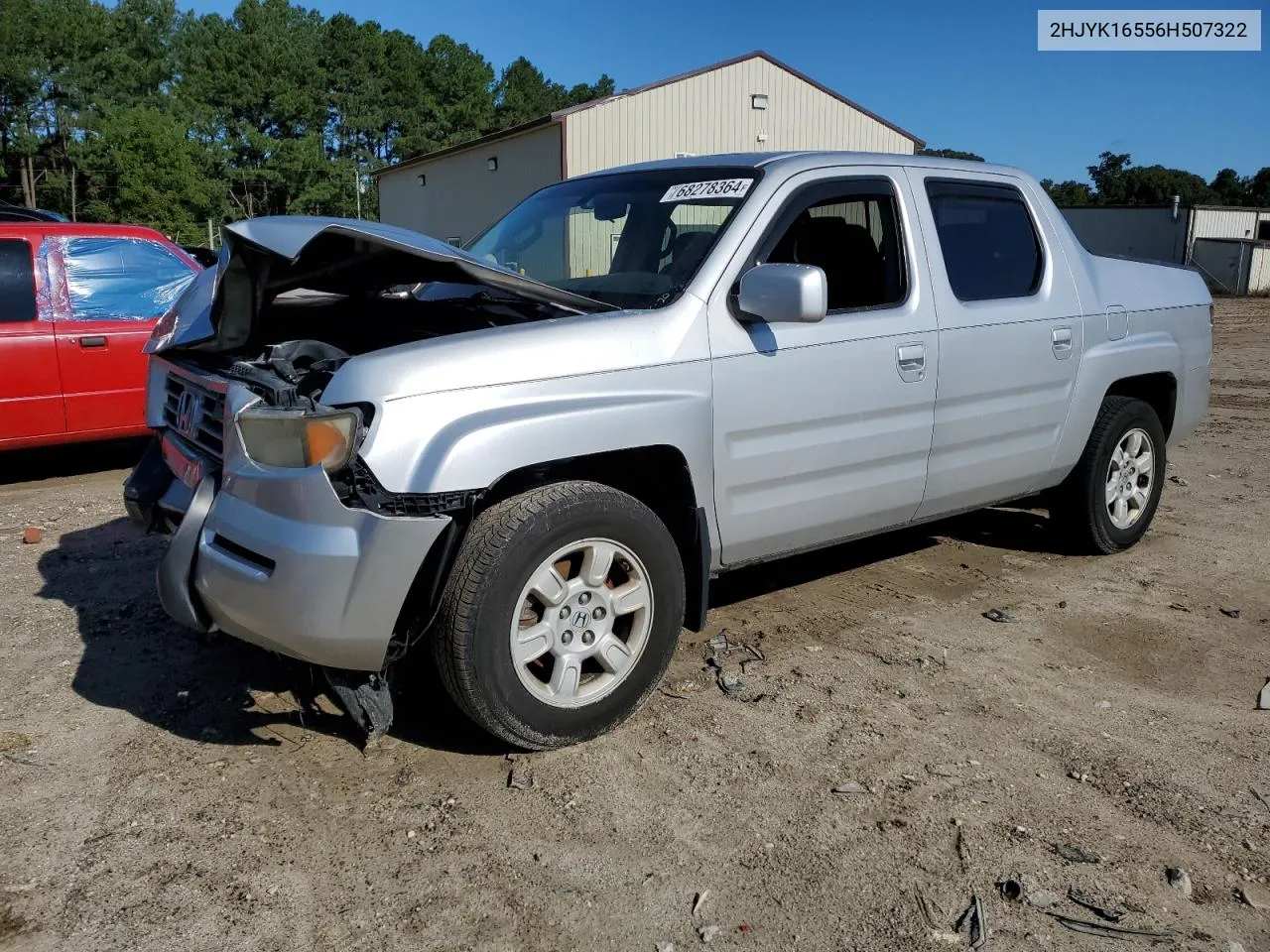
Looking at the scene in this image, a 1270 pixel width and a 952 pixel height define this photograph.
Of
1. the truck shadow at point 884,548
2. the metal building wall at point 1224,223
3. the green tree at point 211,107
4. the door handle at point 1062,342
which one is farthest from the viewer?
Result: the green tree at point 211,107

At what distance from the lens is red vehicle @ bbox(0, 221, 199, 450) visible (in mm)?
6672

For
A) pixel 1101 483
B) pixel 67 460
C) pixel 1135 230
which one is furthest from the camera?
pixel 1135 230

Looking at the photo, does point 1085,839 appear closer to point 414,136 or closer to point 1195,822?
point 1195,822

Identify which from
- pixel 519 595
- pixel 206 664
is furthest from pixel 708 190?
pixel 206 664

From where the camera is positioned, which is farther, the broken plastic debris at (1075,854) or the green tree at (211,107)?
the green tree at (211,107)

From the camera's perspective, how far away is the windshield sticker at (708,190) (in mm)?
3879

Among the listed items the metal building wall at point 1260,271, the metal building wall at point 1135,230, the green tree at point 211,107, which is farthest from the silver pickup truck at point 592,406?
the green tree at point 211,107

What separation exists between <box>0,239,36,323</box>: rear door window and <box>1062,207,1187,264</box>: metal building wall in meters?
38.3

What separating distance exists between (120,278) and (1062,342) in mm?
6022

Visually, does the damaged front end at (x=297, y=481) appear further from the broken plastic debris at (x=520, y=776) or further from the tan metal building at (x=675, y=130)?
the tan metal building at (x=675, y=130)

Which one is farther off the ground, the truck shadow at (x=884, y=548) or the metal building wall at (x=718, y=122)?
the metal building wall at (x=718, y=122)

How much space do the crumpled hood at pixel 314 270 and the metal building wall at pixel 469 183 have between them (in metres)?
18.1

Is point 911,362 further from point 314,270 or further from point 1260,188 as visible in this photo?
point 1260,188

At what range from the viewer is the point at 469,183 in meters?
30.2
